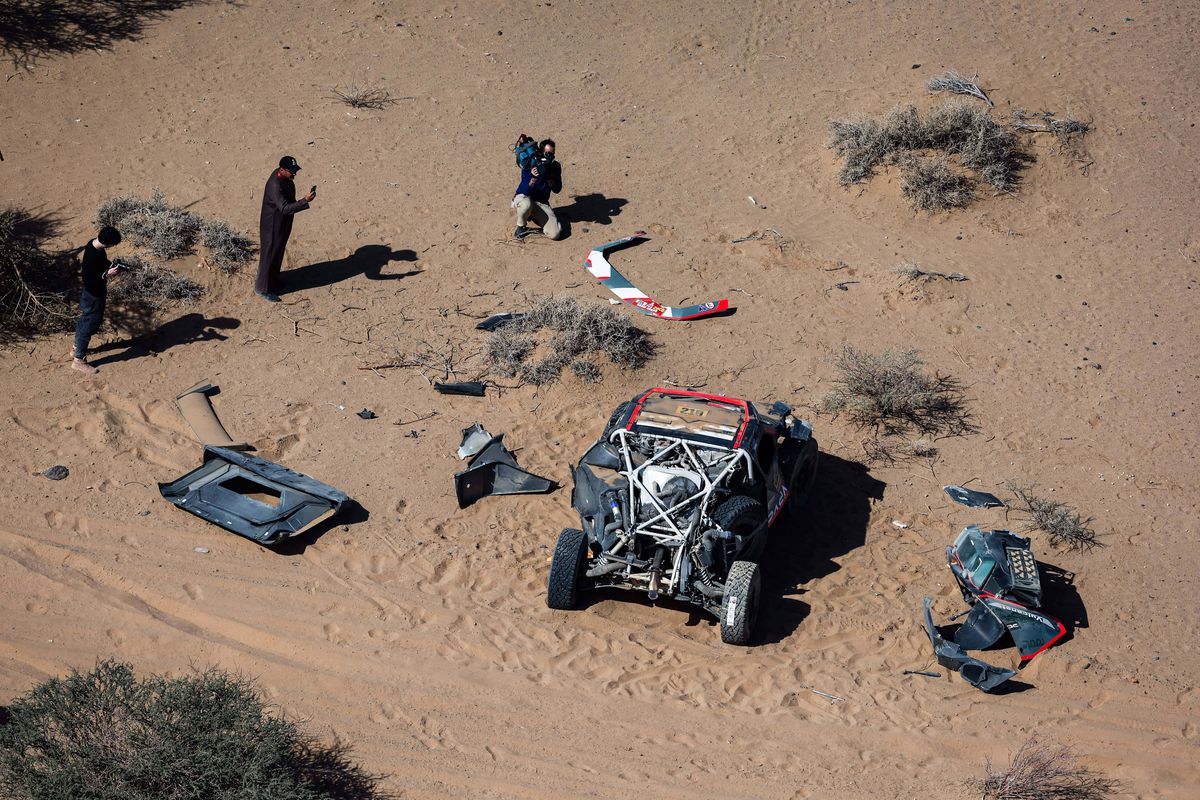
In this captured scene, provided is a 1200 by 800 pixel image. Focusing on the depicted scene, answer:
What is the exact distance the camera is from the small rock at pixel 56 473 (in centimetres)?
1100

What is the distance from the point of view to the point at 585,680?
938 cm

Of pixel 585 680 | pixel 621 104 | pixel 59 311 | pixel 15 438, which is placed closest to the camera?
pixel 585 680

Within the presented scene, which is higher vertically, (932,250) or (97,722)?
(932,250)

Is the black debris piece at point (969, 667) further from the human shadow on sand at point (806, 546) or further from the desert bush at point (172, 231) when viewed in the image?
the desert bush at point (172, 231)

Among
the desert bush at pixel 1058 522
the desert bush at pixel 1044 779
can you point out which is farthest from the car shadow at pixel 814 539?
the desert bush at pixel 1044 779

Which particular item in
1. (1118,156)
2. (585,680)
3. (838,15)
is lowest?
(585,680)

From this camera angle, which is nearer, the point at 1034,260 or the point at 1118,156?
the point at 1034,260

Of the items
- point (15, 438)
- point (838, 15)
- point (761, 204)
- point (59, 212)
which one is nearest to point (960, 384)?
point (761, 204)

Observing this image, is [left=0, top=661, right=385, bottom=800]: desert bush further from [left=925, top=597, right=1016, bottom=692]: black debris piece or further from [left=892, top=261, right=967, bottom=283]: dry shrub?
[left=892, top=261, right=967, bottom=283]: dry shrub

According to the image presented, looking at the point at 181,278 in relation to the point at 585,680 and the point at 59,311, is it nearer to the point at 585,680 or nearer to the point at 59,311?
the point at 59,311

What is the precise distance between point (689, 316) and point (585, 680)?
226 inches

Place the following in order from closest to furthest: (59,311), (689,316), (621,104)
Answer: (59,311) → (689,316) → (621,104)

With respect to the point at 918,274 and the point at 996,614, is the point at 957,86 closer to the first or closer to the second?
the point at 918,274

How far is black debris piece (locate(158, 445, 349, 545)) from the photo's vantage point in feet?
34.2
